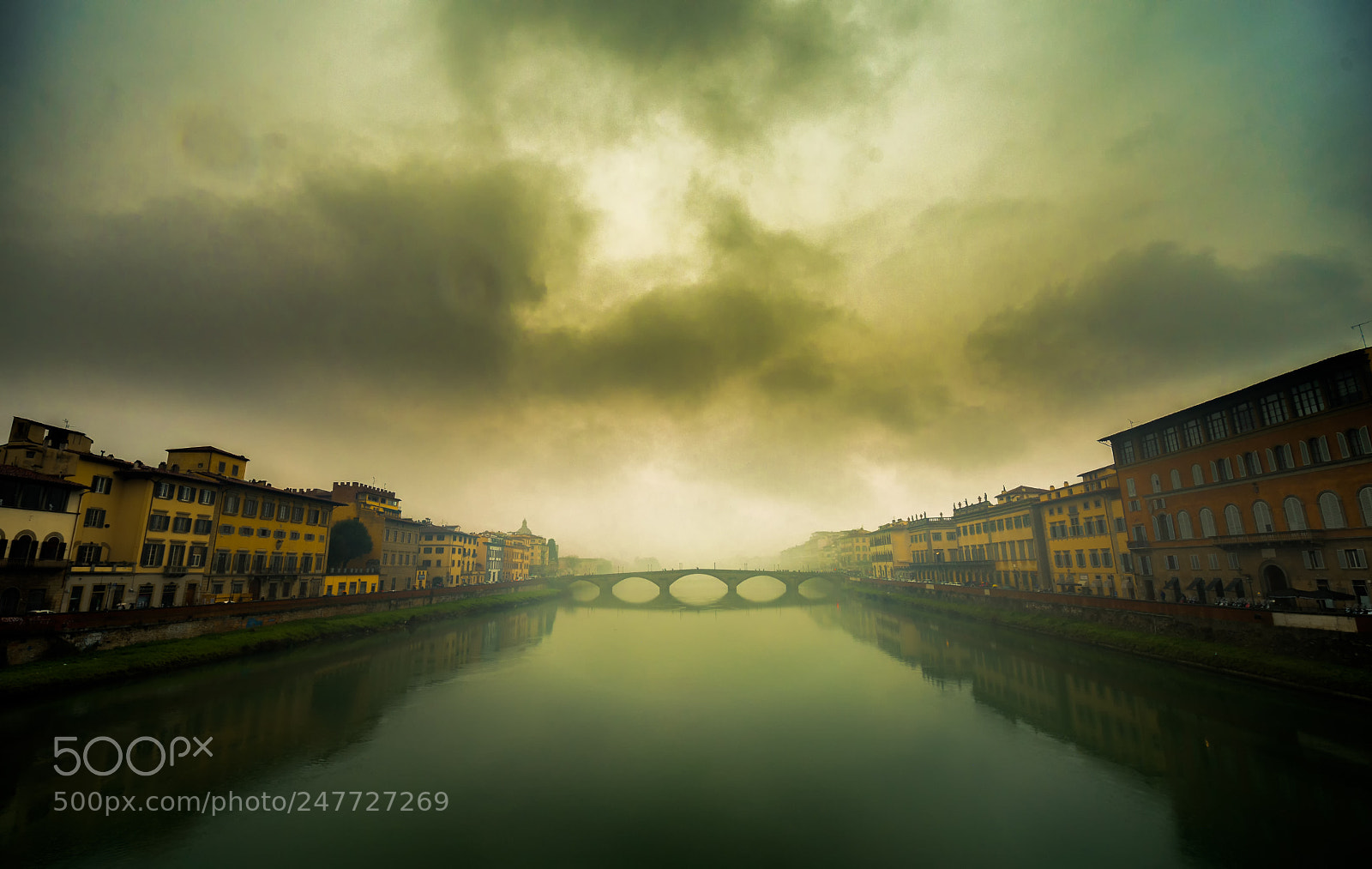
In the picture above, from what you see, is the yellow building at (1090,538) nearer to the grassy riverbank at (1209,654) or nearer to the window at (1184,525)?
the window at (1184,525)

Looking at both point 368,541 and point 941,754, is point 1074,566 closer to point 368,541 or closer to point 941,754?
point 941,754

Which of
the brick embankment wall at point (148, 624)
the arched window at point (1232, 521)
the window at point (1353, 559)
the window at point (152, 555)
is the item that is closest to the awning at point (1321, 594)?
the window at point (1353, 559)

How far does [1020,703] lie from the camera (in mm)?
29406

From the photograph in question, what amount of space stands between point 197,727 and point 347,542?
41.8 meters

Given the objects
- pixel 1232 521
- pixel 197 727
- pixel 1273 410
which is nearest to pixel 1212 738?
pixel 1232 521

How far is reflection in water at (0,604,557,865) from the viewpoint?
15.7m

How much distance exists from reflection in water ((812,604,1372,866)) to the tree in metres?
58.4

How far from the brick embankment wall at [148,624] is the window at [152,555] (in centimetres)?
548

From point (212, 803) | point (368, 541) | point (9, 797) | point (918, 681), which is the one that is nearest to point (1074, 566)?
point (918, 681)

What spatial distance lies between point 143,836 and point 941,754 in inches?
1038

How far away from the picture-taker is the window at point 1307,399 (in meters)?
32.2

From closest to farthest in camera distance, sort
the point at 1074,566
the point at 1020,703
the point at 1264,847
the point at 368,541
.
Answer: the point at 1264,847 < the point at 1020,703 < the point at 1074,566 < the point at 368,541

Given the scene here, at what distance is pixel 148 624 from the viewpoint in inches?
1304
